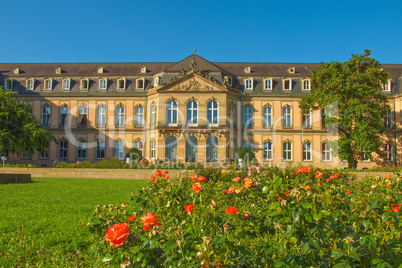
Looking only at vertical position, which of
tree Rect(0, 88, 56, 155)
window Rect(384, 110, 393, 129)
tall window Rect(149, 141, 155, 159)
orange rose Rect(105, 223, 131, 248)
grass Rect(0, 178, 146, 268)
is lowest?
grass Rect(0, 178, 146, 268)

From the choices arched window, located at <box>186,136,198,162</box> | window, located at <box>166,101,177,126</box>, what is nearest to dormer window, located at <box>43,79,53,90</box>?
window, located at <box>166,101,177,126</box>

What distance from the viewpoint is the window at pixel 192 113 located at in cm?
3191

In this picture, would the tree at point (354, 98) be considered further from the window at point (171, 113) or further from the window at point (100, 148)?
the window at point (100, 148)

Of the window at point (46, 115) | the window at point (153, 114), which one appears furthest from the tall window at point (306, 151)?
the window at point (46, 115)

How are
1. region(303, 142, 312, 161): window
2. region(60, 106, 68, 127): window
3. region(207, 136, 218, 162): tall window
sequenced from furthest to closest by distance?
region(60, 106, 68, 127): window → region(303, 142, 312, 161): window → region(207, 136, 218, 162): tall window

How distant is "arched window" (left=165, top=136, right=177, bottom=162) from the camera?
3133 cm

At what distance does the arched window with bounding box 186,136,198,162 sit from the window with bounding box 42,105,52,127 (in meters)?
17.0

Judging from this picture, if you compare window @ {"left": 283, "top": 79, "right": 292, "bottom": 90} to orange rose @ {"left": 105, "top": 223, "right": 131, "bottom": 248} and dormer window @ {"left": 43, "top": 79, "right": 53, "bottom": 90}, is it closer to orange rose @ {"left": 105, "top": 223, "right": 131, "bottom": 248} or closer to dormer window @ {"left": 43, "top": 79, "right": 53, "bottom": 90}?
dormer window @ {"left": 43, "top": 79, "right": 53, "bottom": 90}

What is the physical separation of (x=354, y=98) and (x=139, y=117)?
21.6m

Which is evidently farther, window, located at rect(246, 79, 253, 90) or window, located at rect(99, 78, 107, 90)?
window, located at rect(99, 78, 107, 90)

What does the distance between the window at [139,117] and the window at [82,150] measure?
625cm

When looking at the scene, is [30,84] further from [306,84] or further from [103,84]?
[306,84]

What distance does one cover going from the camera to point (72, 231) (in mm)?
6129

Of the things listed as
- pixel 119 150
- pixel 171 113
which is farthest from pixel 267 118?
pixel 119 150
